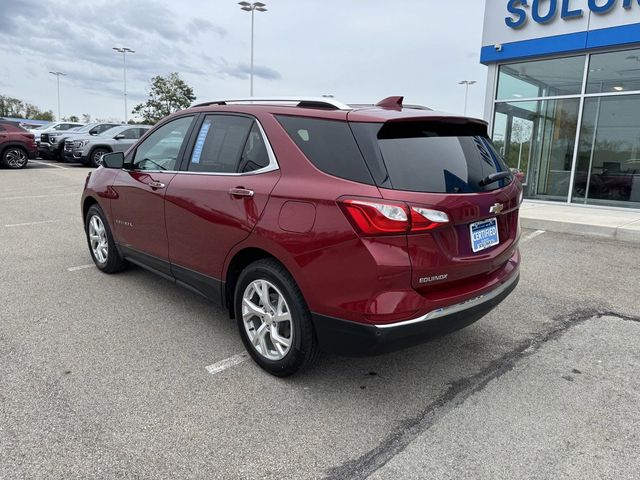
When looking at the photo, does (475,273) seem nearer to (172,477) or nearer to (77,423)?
(172,477)

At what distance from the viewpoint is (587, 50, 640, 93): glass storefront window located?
10680 mm

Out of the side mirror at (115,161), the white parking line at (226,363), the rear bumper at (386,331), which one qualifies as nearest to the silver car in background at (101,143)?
the side mirror at (115,161)

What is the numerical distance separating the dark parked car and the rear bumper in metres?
18.4

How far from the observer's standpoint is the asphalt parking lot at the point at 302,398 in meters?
2.29

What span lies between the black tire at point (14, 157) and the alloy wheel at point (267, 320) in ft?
58.3

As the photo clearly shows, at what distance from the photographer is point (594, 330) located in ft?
12.8

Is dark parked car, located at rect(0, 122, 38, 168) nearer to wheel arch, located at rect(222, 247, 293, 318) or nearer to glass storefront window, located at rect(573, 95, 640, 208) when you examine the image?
wheel arch, located at rect(222, 247, 293, 318)

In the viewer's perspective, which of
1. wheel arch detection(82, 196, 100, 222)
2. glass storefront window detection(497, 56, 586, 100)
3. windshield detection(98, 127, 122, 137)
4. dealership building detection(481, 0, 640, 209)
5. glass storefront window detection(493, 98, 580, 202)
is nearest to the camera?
wheel arch detection(82, 196, 100, 222)

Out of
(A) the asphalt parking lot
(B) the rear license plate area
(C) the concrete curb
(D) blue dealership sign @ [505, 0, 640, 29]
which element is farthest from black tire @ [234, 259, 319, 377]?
(D) blue dealership sign @ [505, 0, 640, 29]

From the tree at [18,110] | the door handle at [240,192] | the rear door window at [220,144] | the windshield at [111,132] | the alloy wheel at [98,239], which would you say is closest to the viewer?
the door handle at [240,192]

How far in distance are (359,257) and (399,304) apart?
0.32m

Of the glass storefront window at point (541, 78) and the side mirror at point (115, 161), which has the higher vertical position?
the glass storefront window at point (541, 78)

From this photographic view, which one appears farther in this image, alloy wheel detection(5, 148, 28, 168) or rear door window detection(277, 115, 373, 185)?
alloy wheel detection(5, 148, 28, 168)

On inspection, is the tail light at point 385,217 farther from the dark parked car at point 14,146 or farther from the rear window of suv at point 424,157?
the dark parked car at point 14,146
